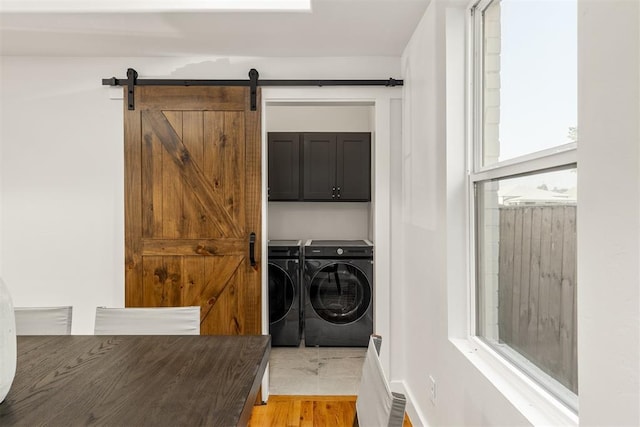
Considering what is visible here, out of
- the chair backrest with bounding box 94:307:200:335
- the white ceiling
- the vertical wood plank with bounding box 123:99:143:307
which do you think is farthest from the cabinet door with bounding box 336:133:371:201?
the chair backrest with bounding box 94:307:200:335

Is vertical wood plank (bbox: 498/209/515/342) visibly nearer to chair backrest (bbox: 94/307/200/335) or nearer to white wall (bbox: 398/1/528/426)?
white wall (bbox: 398/1/528/426)

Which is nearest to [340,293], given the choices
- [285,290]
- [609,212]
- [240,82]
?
[285,290]

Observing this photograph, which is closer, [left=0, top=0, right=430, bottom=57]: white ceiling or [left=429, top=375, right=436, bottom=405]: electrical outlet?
[left=429, top=375, right=436, bottom=405]: electrical outlet

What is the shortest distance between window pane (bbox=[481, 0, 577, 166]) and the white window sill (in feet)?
2.40

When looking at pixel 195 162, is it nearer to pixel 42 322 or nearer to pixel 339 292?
pixel 42 322

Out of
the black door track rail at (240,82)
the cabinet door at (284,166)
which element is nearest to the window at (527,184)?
the black door track rail at (240,82)

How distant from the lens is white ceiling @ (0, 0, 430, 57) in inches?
97.6

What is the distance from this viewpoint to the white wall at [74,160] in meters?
3.13

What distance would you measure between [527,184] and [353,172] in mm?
2990

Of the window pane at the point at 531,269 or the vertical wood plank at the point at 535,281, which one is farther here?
the vertical wood plank at the point at 535,281

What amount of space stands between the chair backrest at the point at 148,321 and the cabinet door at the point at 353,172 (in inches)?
101

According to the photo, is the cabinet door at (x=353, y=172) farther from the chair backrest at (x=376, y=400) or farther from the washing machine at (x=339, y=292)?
the chair backrest at (x=376, y=400)

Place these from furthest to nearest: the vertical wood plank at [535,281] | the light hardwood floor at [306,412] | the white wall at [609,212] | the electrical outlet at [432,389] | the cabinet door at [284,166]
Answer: the cabinet door at [284,166] < the light hardwood floor at [306,412] < the electrical outlet at [432,389] < the vertical wood plank at [535,281] < the white wall at [609,212]

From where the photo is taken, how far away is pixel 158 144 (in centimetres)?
310
